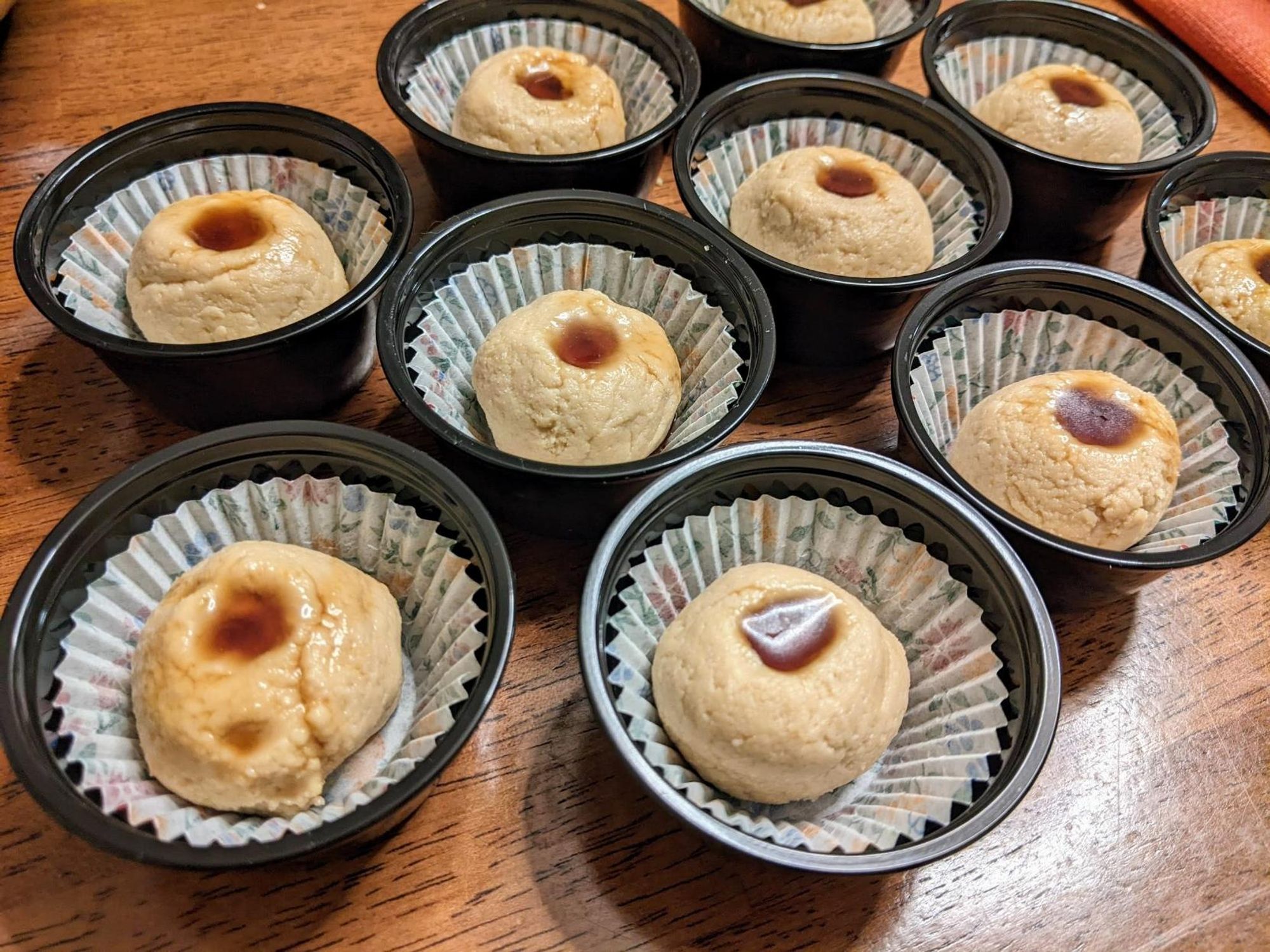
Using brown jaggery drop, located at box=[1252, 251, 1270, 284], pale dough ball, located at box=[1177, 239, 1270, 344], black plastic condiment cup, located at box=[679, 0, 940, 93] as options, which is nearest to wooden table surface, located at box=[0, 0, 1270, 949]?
pale dough ball, located at box=[1177, 239, 1270, 344]

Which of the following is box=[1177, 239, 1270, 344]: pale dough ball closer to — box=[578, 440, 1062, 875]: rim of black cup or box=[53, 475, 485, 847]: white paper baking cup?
box=[578, 440, 1062, 875]: rim of black cup

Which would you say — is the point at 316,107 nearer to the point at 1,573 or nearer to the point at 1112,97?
the point at 1,573

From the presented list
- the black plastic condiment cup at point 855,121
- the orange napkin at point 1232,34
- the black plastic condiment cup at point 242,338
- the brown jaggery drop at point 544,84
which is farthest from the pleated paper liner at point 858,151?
the orange napkin at point 1232,34

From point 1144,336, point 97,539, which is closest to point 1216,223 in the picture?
point 1144,336

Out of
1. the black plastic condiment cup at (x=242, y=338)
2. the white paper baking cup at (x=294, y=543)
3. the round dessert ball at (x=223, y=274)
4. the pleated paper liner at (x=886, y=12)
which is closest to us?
the white paper baking cup at (x=294, y=543)

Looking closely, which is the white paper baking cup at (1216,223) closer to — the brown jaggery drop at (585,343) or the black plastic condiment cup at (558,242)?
the black plastic condiment cup at (558,242)

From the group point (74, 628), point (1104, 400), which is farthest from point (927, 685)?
point (74, 628)

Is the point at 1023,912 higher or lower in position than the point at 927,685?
lower
